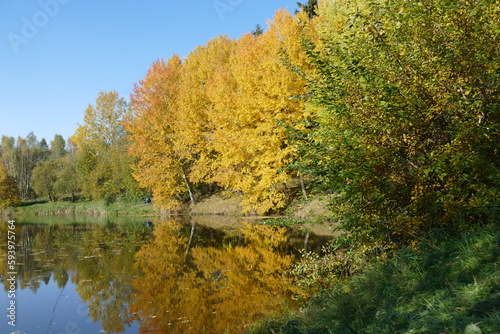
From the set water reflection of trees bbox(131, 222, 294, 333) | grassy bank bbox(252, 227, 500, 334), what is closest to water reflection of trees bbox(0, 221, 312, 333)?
water reflection of trees bbox(131, 222, 294, 333)

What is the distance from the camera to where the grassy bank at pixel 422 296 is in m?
3.50

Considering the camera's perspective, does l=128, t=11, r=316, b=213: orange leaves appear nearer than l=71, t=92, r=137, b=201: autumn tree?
Yes

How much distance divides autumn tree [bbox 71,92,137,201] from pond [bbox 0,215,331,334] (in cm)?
2366

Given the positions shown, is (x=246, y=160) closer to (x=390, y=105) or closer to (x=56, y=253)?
(x=56, y=253)

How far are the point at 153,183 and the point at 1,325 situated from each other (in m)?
21.7

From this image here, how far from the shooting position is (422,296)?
13.8 ft

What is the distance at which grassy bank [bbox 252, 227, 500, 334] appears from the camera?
11.5 feet

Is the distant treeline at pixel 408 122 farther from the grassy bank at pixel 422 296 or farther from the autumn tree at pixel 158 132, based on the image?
the autumn tree at pixel 158 132

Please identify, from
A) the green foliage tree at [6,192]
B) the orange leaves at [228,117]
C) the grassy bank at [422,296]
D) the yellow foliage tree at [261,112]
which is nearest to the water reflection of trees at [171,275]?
Result: the grassy bank at [422,296]

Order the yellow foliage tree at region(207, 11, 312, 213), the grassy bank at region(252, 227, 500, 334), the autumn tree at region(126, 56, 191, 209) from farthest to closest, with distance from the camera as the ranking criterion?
the autumn tree at region(126, 56, 191, 209) < the yellow foliage tree at region(207, 11, 312, 213) < the grassy bank at region(252, 227, 500, 334)

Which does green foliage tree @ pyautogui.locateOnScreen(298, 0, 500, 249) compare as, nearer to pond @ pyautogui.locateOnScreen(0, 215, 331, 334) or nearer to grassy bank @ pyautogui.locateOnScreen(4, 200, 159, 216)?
pond @ pyautogui.locateOnScreen(0, 215, 331, 334)

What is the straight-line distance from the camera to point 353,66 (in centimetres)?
612

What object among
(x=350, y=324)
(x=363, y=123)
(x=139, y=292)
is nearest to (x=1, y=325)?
(x=139, y=292)

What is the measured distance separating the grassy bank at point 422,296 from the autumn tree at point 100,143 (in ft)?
118
